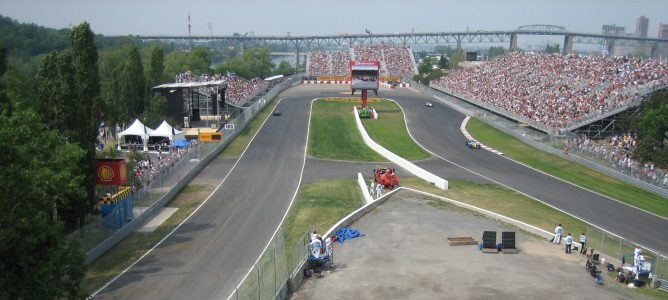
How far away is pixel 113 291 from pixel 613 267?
19.9 m

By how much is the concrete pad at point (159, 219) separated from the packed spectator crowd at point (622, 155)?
35.4 m

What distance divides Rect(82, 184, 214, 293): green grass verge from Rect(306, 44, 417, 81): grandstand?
11457cm

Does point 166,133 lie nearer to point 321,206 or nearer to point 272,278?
point 321,206

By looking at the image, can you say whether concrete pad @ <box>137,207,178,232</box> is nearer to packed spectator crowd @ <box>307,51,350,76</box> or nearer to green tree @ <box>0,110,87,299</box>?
green tree @ <box>0,110,87,299</box>

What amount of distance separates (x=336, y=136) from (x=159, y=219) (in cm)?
3285

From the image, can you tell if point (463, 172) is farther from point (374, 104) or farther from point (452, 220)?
point (374, 104)

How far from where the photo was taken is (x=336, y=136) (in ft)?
204

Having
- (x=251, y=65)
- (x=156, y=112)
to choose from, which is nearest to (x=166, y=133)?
(x=156, y=112)

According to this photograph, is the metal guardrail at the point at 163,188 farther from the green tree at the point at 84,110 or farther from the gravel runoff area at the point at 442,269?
the gravel runoff area at the point at 442,269

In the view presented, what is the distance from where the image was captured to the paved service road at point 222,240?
2188 cm

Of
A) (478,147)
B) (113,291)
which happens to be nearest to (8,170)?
(113,291)

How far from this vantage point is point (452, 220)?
97.2ft

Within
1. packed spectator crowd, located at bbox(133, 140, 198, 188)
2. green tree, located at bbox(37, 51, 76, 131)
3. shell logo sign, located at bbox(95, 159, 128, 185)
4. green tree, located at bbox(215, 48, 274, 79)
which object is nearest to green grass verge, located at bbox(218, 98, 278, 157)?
packed spectator crowd, located at bbox(133, 140, 198, 188)

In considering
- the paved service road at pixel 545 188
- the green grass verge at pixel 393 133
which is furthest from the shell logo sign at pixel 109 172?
the green grass verge at pixel 393 133
